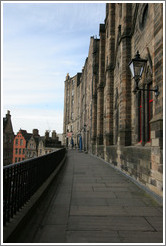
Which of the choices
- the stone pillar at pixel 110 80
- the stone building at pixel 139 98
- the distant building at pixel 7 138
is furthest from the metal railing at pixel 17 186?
the distant building at pixel 7 138

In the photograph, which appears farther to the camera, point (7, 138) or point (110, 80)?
point (7, 138)

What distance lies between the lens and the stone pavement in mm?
3057

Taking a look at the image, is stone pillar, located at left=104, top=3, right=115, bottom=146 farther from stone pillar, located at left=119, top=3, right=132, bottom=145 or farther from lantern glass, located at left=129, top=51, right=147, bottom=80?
lantern glass, located at left=129, top=51, right=147, bottom=80

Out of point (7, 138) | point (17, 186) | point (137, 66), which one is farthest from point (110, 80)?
point (7, 138)

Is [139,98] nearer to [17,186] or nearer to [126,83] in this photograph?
[126,83]

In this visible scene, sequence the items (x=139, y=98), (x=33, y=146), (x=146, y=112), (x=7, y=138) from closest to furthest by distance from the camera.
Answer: (x=146, y=112) → (x=139, y=98) → (x=7, y=138) → (x=33, y=146)

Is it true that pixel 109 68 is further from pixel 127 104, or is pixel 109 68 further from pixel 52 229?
pixel 52 229

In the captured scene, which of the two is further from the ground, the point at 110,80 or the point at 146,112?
the point at 110,80

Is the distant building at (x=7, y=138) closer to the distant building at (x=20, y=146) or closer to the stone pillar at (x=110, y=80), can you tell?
the distant building at (x=20, y=146)

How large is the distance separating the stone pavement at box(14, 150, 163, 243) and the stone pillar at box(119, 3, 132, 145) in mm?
3919

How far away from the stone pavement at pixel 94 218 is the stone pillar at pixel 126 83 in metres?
3.92

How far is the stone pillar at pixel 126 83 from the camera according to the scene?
9399 mm

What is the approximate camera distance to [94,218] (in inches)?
151

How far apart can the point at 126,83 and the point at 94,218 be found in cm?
721
